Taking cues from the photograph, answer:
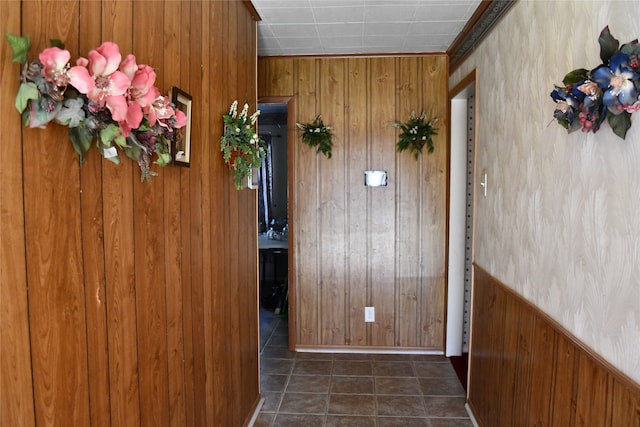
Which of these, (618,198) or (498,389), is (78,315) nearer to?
(618,198)

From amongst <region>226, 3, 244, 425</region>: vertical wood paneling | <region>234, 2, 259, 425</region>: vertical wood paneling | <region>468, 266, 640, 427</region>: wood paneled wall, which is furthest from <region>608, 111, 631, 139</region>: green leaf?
<region>234, 2, 259, 425</region>: vertical wood paneling

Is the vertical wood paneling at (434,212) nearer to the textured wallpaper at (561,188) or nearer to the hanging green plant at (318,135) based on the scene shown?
the hanging green plant at (318,135)

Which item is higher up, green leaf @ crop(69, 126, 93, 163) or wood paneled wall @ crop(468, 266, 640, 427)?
green leaf @ crop(69, 126, 93, 163)

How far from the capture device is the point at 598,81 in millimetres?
1196

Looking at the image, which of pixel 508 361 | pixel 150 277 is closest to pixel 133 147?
pixel 150 277

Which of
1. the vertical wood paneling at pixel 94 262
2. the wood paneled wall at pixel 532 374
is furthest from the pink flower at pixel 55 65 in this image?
the wood paneled wall at pixel 532 374

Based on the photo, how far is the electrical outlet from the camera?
3.86 metres

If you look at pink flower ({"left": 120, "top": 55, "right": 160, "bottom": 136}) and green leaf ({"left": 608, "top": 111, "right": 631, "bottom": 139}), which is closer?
pink flower ({"left": 120, "top": 55, "right": 160, "bottom": 136})

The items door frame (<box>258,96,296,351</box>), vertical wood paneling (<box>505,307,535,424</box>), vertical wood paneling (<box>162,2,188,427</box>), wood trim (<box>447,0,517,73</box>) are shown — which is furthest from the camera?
door frame (<box>258,96,296,351</box>)

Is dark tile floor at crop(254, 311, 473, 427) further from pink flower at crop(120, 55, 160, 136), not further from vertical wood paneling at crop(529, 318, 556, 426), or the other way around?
pink flower at crop(120, 55, 160, 136)

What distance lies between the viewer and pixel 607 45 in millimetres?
1230

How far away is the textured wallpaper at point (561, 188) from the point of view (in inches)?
47.9

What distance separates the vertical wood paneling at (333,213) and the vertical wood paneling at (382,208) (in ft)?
0.77

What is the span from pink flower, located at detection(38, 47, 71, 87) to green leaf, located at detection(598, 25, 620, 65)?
1385 mm
